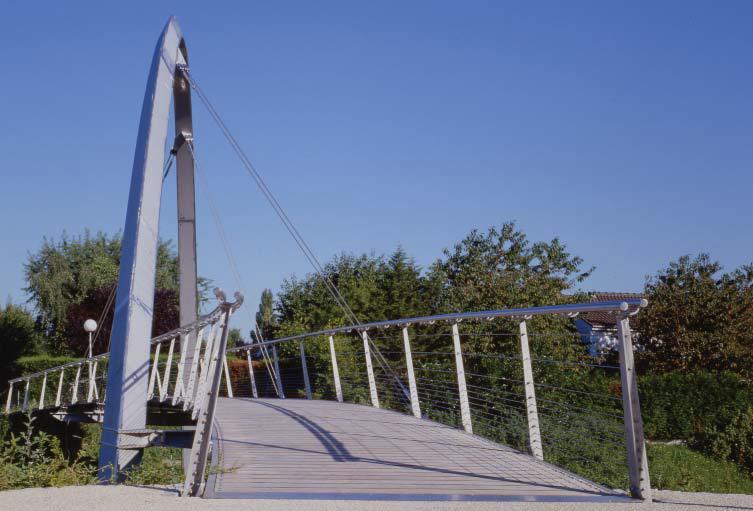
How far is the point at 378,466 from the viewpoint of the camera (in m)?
6.29

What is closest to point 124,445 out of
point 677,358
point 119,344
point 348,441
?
point 119,344

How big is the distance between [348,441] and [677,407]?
15.5 metres

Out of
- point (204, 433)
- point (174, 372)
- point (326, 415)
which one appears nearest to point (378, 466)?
point (204, 433)

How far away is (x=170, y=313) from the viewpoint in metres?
35.3

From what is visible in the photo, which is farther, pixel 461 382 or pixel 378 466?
pixel 461 382

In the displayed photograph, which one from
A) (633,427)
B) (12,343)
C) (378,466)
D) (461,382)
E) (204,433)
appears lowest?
(378,466)

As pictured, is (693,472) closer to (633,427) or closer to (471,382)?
(471,382)

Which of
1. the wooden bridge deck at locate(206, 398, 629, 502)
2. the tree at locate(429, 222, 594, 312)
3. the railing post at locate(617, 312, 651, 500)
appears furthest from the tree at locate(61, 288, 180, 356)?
the railing post at locate(617, 312, 651, 500)

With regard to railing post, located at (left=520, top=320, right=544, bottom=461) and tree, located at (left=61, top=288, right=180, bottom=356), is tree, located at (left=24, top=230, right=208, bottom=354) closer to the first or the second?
tree, located at (left=61, top=288, right=180, bottom=356)

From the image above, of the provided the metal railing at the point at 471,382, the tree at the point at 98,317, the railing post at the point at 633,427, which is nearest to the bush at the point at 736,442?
the metal railing at the point at 471,382

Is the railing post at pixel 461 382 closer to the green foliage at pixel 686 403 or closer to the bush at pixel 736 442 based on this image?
the bush at pixel 736 442

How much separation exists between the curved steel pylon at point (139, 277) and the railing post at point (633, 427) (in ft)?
19.3

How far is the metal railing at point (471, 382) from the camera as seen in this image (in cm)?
550

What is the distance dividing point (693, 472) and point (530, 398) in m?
11.6
